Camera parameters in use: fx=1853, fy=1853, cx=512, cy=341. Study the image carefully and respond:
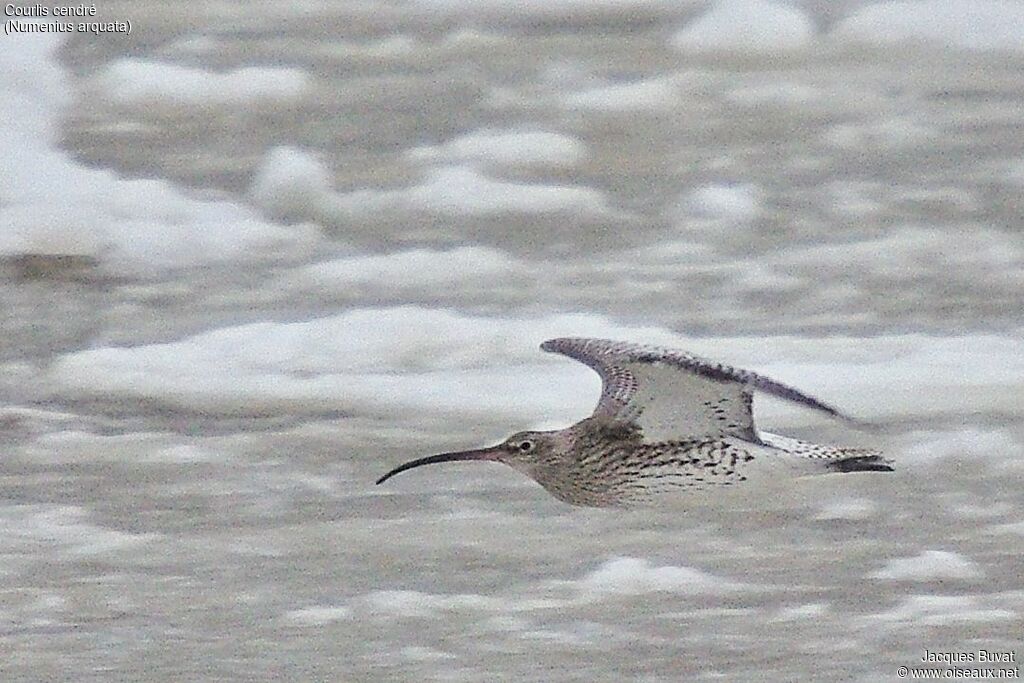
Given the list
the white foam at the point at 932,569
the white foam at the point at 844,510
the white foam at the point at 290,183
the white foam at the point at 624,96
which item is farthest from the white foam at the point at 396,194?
the white foam at the point at 932,569

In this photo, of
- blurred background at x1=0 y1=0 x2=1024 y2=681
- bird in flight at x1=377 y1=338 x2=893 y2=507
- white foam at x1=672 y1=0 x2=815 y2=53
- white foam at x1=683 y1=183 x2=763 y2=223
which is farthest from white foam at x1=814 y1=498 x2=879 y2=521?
white foam at x1=672 y1=0 x2=815 y2=53

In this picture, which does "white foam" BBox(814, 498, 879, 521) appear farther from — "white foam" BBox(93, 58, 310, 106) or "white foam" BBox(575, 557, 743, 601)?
"white foam" BBox(93, 58, 310, 106)

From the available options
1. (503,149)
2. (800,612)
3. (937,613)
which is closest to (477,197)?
(503,149)

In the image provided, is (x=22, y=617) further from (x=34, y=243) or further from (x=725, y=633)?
(x=725, y=633)

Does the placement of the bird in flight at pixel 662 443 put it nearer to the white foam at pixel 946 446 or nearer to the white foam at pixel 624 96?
the white foam at pixel 946 446

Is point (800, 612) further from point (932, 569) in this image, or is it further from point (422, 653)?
point (422, 653)
